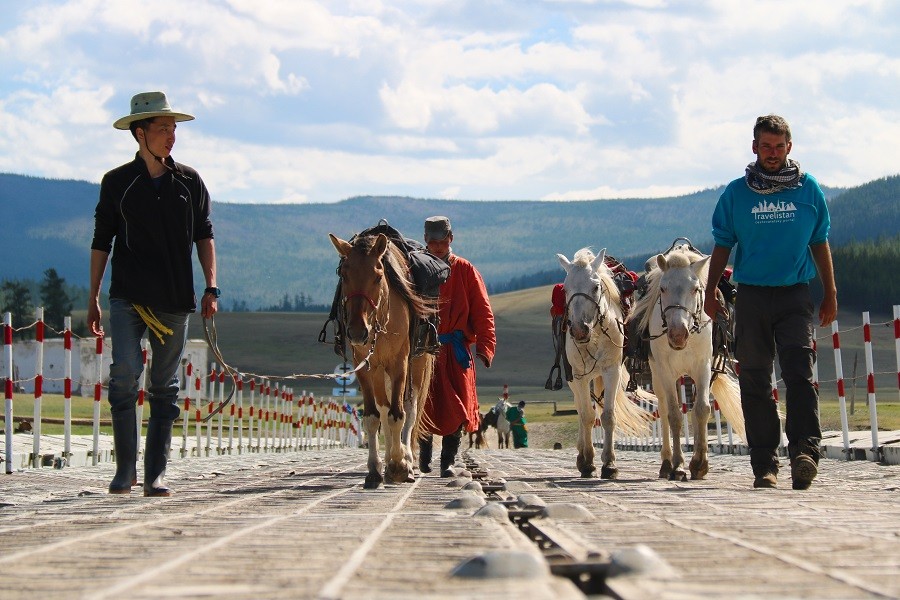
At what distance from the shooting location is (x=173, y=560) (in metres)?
4.49

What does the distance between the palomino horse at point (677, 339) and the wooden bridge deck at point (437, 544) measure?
86.1 inches

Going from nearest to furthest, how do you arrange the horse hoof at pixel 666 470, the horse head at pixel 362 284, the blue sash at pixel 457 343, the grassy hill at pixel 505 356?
the horse head at pixel 362 284 → the horse hoof at pixel 666 470 → the blue sash at pixel 457 343 → the grassy hill at pixel 505 356

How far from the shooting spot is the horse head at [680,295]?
446 inches

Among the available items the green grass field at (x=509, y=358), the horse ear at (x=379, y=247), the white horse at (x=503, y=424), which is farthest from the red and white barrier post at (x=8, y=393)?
the green grass field at (x=509, y=358)

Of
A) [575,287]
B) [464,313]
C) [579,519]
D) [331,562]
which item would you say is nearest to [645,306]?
[575,287]

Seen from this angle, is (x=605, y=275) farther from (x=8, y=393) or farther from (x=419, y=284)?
(x=8, y=393)

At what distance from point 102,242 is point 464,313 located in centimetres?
527

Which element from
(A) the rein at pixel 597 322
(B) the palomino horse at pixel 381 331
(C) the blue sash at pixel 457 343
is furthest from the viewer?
(C) the blue sash at pixel 457 343

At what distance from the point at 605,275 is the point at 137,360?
5.25 m

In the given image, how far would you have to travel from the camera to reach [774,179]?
33.3ft

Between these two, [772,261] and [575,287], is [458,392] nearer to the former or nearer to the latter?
[575,287]

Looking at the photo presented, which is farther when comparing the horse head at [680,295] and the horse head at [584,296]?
the horse head at [584,296]

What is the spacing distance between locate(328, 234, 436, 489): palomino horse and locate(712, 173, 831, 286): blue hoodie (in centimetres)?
272

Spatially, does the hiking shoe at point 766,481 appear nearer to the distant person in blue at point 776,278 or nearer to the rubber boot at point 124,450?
the distant person in blue at point 776,278
